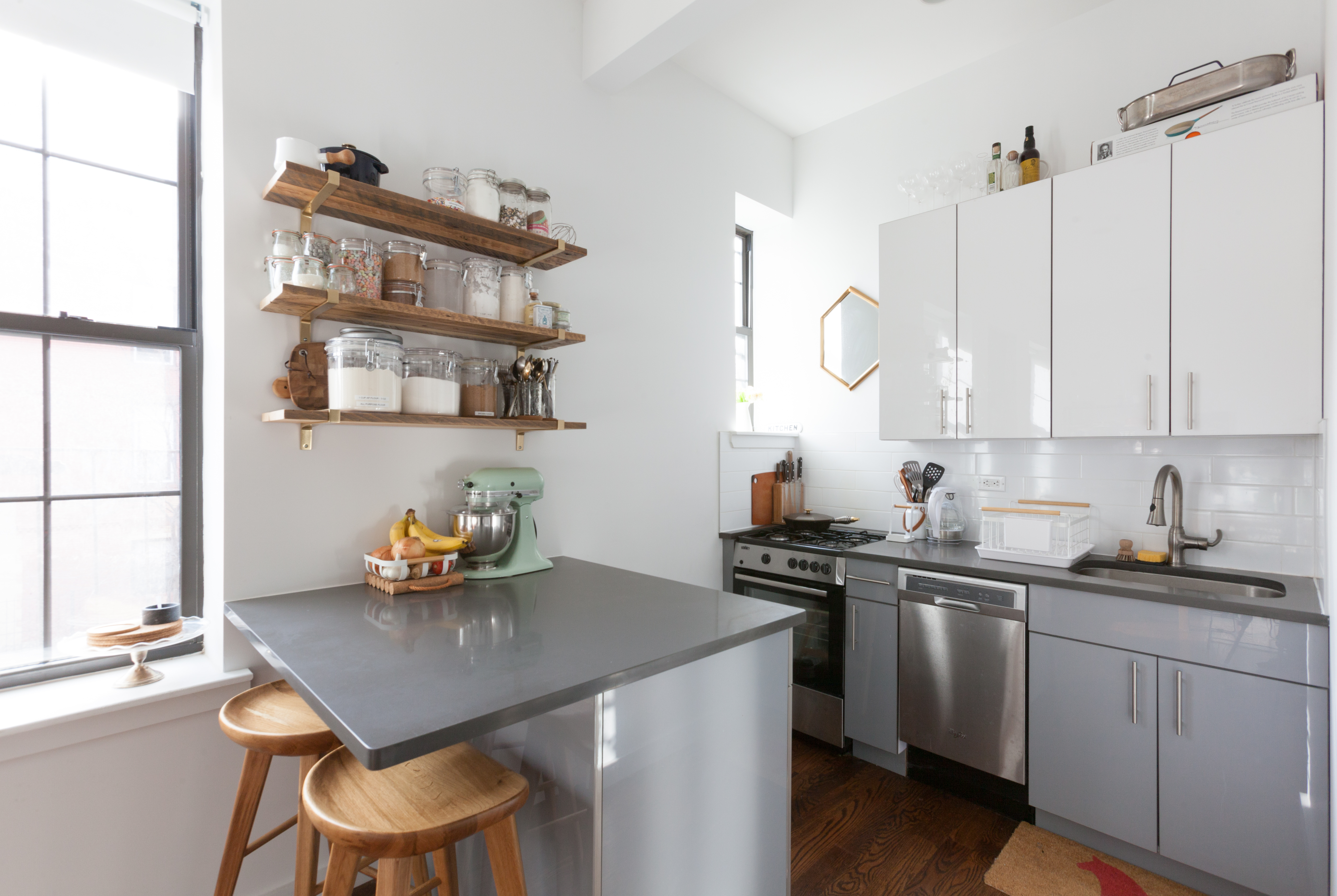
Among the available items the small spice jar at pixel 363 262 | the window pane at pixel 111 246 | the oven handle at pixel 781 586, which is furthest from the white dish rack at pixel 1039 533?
the window pane at pixel 111 246

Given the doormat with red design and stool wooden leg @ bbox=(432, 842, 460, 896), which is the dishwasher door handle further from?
stool wooden leg @ bbox=(432, 842, 460, 896)

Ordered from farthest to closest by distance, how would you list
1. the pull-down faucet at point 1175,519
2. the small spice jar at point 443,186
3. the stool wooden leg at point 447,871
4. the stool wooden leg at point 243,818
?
the pull-down faucet at point 1175,519
the small spice jar at point 443,186
the stool wooden leg at point 243,818
the stool wooden leg at point 447,871

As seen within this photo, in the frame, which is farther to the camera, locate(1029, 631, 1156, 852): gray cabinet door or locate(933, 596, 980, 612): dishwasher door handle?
locate(933, 596, 980, 612): dishwasher door handle

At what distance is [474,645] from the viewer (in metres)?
1.38

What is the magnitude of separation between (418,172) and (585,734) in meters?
1.85

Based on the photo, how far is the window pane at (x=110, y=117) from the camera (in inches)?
68.3

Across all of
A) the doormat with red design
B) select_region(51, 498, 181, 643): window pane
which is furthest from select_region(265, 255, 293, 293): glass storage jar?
the doormat with red design

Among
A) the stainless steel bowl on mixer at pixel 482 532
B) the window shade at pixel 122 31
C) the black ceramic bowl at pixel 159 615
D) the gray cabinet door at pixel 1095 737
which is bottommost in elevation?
the gray cabinet door at pixel 1095 737

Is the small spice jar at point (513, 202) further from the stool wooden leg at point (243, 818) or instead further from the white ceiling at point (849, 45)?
the stool wooden leg at point (243, 818)

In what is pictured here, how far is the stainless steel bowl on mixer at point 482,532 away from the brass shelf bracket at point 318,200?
957mm

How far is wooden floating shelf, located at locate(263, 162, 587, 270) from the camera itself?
1.70 m

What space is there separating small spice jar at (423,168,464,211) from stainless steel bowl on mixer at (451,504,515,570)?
945 mm

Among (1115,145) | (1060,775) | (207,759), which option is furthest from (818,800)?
(1115,145)

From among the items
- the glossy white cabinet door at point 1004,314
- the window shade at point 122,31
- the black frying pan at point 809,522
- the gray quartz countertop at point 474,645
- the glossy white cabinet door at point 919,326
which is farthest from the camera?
the black frying pan at point 809,522
